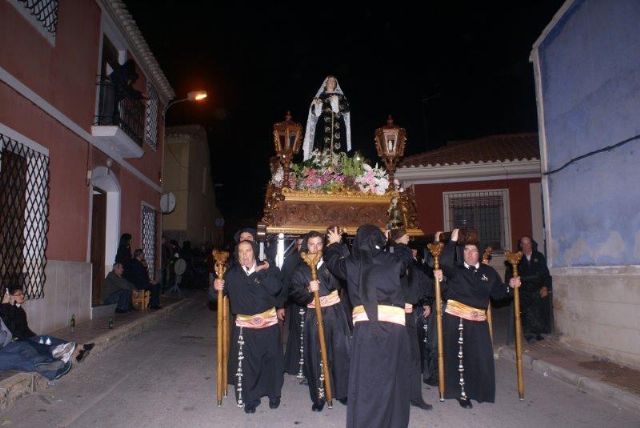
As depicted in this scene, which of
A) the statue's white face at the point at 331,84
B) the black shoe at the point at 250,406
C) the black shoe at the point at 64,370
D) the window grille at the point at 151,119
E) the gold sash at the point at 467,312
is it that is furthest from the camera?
the window grille at the point at 151,119

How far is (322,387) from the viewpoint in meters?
5.02

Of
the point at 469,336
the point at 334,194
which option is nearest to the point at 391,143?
the point at 334,194

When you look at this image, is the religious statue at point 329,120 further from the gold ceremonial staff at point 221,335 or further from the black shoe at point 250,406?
the black shoe at point 250,406

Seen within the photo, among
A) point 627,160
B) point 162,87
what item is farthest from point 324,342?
point 162,87

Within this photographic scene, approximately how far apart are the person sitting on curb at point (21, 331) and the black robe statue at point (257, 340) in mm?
2344

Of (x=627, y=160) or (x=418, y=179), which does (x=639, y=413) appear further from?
(x=418, y=179)

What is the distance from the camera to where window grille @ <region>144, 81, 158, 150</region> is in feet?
45.2

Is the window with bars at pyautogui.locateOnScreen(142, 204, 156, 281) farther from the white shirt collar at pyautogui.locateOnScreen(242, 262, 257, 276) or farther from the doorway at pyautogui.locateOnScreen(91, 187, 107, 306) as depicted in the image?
the white shirt collar at pyautogui.locateOnScreen(242, 262, 257, 276)

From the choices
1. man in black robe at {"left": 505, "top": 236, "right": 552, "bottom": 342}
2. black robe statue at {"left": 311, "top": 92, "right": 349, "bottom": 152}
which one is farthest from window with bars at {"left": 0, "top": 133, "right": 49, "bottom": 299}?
man in black robe at {"left": 505, "top": 236, "right": 552, "bottom": 342}

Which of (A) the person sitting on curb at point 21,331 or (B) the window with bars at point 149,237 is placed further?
(B) the window with bars at point 149,237

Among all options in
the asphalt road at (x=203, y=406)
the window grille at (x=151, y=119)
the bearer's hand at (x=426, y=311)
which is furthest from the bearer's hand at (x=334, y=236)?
the window grille at (x=151, y=119)

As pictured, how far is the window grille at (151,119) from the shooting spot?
45.2ft

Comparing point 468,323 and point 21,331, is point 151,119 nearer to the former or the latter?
point 21,331

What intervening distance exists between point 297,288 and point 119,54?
9.41m
